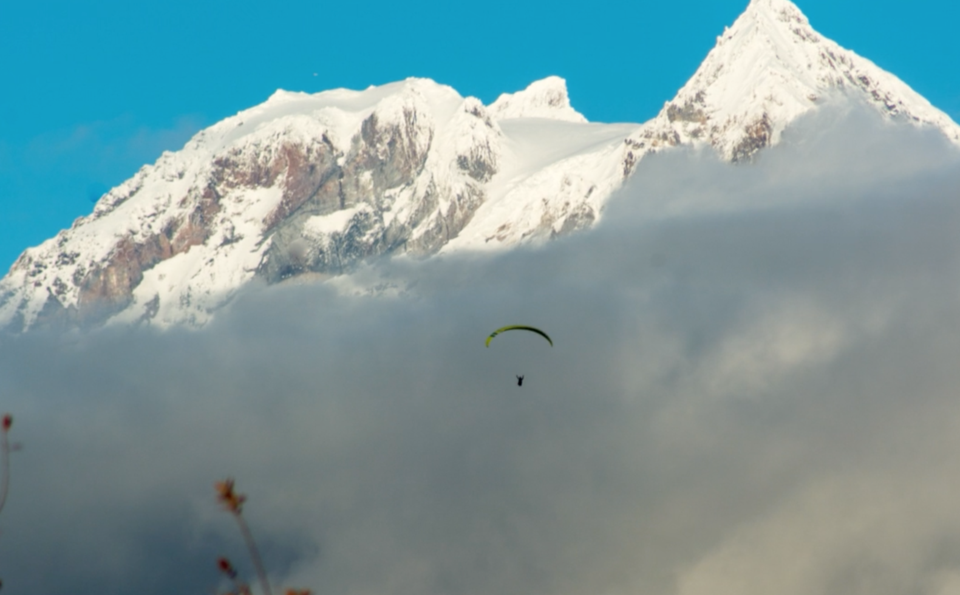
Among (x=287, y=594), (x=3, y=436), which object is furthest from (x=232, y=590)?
(x=3, y=436)

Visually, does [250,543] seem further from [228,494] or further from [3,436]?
[3,436]

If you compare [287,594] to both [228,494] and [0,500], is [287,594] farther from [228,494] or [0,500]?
[0,500]

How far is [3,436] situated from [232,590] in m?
4.36

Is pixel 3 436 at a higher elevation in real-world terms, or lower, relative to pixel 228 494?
higher

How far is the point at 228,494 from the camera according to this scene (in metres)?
21.3

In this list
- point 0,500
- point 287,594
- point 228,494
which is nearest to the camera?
point 228,494

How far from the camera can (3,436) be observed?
877 inches

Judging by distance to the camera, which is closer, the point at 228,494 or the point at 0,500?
the point at 228,494

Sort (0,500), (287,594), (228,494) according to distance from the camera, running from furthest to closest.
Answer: (0,500), (287,594), (228,494)

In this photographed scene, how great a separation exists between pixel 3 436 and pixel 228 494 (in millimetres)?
3912

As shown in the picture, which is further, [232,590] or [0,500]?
[0,500]

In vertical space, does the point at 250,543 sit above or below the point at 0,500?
below

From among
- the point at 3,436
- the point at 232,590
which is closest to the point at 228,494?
the point at 232,590

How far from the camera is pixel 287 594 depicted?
22.8 meters
